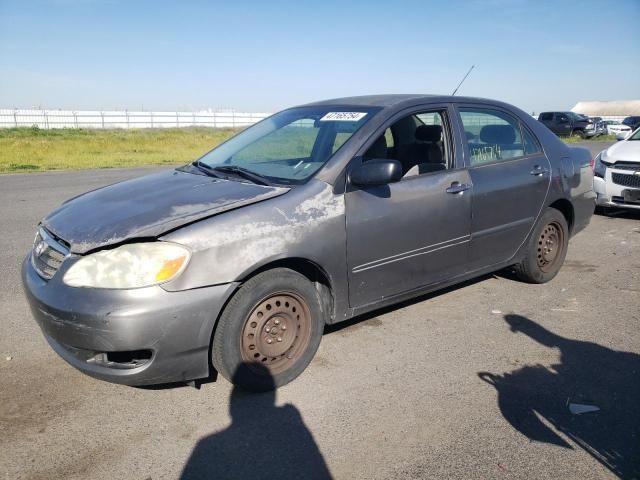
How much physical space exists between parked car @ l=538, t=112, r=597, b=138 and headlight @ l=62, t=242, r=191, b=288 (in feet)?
115

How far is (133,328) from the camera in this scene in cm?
261

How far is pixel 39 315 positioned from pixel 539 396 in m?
2.86

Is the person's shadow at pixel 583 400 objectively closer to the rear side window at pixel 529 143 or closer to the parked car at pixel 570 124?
the rear side window at pixel 529 143

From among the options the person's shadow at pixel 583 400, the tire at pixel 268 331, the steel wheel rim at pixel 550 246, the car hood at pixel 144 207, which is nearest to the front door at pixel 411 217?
the tire at pixel 268 331

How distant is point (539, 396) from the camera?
10.0 ft

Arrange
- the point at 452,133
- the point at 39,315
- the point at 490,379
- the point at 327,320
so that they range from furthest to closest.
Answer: the point at 452,133 < the point at 327,320 < the point at 490,379 < the point at 39,315

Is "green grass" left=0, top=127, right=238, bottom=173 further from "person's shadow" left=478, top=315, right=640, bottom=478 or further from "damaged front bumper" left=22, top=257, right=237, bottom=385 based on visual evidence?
"person's shadow" left=478, top=315, right=640, bottom=478

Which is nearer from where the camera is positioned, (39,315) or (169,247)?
(169,247)

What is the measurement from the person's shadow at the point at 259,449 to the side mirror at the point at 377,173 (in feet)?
4.39

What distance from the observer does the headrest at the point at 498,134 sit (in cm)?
444

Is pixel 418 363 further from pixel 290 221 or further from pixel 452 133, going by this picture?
pixel 452 133

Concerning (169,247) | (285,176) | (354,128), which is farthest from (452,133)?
(169,247)

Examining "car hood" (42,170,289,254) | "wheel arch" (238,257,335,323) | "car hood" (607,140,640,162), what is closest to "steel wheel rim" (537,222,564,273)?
"wheel arch" (238,257,335,323)

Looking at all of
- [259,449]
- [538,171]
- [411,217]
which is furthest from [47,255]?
[538,171]
